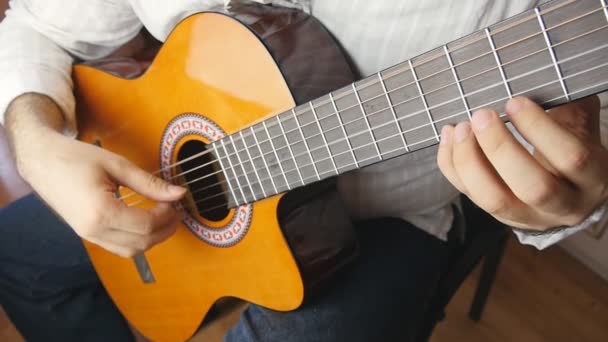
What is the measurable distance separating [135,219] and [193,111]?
0.56 ft

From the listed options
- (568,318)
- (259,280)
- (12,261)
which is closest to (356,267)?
(259,280)

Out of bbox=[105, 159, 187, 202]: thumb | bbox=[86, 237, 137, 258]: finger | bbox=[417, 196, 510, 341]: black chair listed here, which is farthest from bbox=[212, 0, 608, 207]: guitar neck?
bbox=[417, 196, 510, 341]: black chair

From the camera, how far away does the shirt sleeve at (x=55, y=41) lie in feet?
2.36

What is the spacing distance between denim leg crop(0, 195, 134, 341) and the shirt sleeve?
0.21 meters

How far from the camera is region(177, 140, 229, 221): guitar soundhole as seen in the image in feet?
2.05

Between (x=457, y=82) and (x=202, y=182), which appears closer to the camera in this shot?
(x=457, y=82)

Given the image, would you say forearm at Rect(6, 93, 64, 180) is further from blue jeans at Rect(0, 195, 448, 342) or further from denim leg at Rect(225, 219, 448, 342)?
denim leg at Rect(225, 219, 448, 342)

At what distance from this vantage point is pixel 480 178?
0.37 m

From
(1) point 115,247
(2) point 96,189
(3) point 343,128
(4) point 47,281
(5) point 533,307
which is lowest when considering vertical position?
(5) point 533,307

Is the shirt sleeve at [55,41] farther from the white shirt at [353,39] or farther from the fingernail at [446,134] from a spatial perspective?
the fingernail at [446,134]

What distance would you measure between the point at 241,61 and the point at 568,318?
1.09 m

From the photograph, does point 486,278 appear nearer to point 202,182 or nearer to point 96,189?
point 202,182

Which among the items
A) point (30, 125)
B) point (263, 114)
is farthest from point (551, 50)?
point (30, 125)

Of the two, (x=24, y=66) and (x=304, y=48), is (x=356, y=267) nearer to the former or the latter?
(x=304, y=48)
